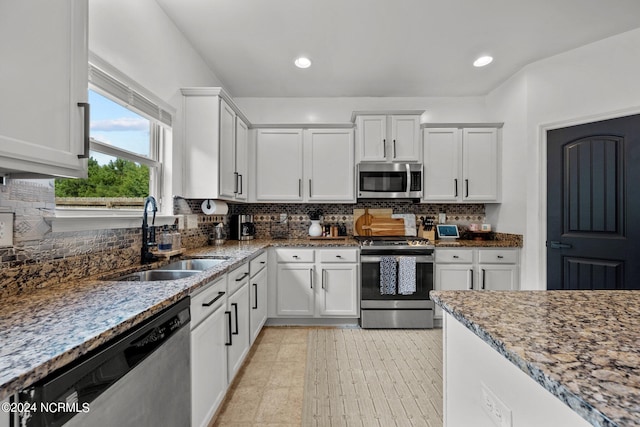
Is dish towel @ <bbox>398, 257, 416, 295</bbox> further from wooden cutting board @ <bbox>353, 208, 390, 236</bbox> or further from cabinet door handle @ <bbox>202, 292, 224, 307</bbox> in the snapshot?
cabinet door handle @ <bbox>202, 292, 224, 307</bbox>

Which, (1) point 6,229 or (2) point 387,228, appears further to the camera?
(2) point 387,228

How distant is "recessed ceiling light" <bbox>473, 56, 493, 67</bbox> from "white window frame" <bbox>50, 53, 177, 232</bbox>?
2.91m

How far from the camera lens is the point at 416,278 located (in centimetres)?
321

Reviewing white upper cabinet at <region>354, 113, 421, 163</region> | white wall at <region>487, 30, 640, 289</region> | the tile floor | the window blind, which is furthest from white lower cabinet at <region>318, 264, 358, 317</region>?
the window blind

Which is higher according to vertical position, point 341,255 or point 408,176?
point 408,176

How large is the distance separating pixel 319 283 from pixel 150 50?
8.27ft

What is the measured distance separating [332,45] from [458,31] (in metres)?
1.07

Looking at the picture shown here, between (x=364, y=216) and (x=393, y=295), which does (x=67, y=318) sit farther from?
A: (x=364, y=216)

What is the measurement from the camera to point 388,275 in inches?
125

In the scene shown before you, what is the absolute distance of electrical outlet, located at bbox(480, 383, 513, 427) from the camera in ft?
2.38

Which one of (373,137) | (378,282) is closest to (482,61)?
(373,137)

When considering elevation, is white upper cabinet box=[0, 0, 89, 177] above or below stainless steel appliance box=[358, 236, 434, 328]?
above

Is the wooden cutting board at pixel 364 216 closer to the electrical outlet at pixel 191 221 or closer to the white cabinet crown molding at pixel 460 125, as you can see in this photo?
the white cabinet crown molding at pixel 460 125

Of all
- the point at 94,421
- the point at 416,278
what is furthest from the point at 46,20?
the point at 416,278
